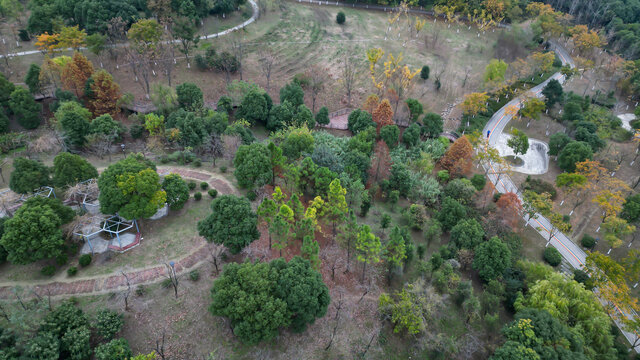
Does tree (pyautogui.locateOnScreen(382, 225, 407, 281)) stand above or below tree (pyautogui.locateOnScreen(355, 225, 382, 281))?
below

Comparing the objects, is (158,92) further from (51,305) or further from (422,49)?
(422,49)

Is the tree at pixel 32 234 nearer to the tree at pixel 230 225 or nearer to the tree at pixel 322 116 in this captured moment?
the tree at pixel 230 225

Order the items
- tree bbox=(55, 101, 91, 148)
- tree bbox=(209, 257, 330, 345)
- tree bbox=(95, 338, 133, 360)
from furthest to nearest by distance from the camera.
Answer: tree bbox=(55, 101, 91, 148)
tree bbox=(209, 257, 330, 345)
tree bbox=(95, 338, 133, 360)

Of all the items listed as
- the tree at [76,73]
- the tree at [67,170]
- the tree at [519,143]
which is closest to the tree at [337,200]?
the tree at [67,170]

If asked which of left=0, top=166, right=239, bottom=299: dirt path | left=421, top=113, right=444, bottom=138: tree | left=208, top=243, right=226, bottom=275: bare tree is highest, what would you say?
left=421, top=113, right=444, bottom=138: tree

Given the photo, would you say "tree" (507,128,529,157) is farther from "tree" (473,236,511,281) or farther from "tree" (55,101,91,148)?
"tree" (55,101,91,148)

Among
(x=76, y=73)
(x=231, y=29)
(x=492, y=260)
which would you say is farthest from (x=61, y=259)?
(x=231, y=29)

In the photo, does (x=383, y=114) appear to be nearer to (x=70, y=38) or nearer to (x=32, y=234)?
(x=32, y=234)

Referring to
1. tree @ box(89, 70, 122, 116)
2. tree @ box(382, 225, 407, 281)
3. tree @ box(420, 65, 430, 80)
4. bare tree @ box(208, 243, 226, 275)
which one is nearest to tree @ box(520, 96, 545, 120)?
tree @ box(420, 65, 430, 80)
